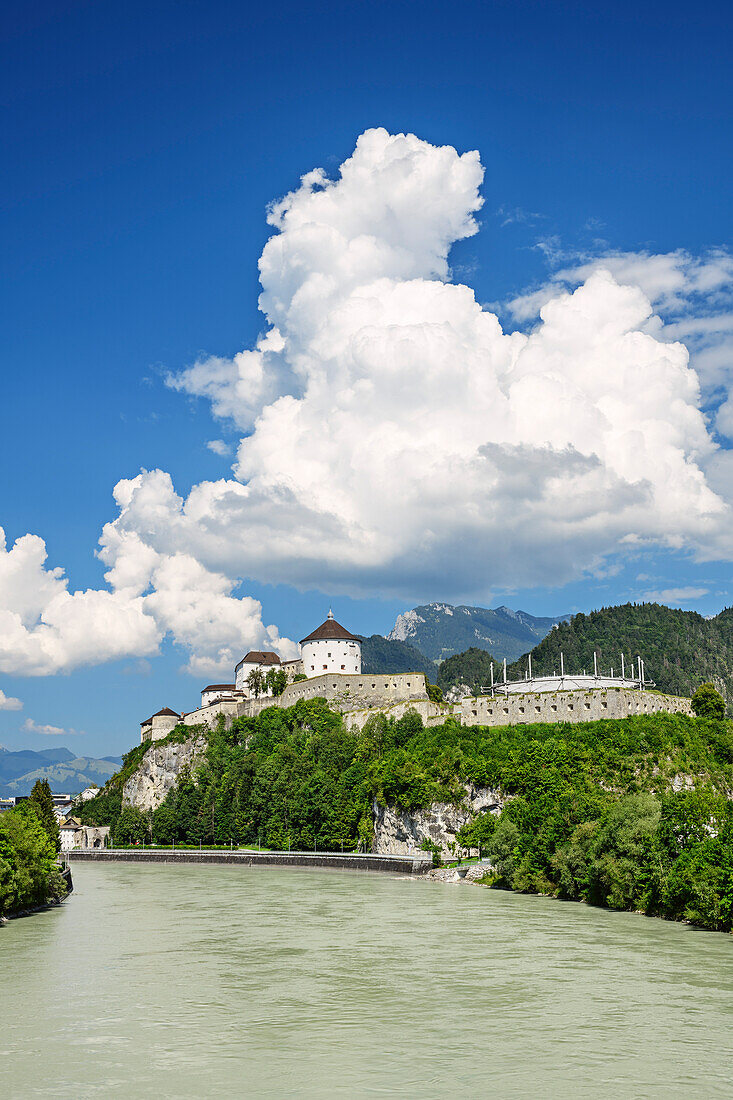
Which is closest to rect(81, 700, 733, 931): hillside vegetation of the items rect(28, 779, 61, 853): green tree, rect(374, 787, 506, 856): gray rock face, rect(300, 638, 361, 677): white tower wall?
rect(374, 787, 506, 856): gray rock face

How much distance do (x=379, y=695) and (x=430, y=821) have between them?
20780mm

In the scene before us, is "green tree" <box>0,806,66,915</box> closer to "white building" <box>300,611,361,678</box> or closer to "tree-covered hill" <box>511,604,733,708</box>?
"white building" <box>300,611,361,678</box>

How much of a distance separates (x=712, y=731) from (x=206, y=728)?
54980 millimetres

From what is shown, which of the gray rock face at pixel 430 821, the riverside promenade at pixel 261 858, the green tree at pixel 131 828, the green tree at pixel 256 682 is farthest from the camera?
the green tree at pixel 131 828

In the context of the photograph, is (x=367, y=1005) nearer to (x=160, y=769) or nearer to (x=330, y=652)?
(x=330, y=652)

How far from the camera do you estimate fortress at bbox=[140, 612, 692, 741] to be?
72312 millimetres

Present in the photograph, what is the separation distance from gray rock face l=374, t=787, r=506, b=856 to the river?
75.9 ft

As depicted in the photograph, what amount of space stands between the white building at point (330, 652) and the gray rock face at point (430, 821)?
24.4 metres

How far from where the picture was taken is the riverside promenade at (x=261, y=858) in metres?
65.7

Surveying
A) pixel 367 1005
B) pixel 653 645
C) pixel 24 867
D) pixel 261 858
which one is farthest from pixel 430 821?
pixel 653 645

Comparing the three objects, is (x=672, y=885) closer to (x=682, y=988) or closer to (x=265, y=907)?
(x=682, y=988)

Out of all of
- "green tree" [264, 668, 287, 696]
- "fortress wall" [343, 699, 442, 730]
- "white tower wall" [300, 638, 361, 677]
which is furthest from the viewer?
"green tree" [264, 668, 287, 696]

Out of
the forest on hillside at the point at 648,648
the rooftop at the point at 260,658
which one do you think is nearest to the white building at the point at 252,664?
the rooftop at the point at 260,658

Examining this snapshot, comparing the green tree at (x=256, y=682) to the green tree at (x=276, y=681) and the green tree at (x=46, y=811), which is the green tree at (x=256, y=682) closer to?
the green tree at (x=276, y=681)
